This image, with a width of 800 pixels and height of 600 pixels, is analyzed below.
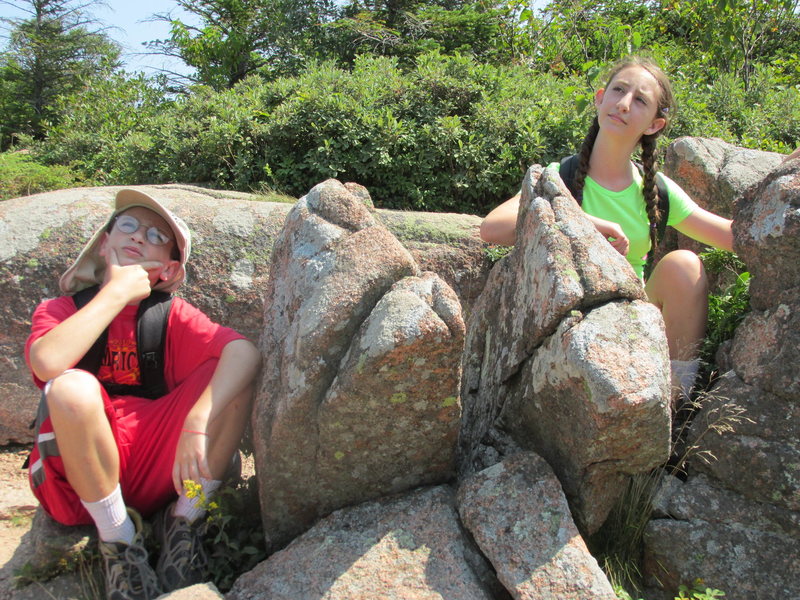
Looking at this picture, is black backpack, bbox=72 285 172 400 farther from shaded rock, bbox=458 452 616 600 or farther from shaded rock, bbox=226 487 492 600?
shaded rock, bbox=458 452 616 600

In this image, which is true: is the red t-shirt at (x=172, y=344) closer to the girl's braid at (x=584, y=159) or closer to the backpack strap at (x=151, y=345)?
the backpack strap at (x=151, y=345)

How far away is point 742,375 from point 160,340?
255 centimetres

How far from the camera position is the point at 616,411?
7.54 ft

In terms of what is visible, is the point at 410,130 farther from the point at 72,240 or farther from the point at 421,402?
the point at 421,402

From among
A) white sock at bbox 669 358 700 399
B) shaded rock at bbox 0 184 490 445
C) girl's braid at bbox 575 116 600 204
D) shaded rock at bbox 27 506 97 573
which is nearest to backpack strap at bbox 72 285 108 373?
shaded rock at bbox 27 506 97 573

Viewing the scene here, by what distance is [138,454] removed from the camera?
2.90 m

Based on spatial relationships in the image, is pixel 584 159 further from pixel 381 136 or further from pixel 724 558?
pixel 381 136

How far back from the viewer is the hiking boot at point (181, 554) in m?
2.65

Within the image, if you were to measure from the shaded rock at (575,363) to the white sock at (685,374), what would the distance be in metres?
0.62

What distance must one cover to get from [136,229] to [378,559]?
183 centimetres

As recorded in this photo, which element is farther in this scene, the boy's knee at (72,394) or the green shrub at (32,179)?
the green shrub at (32,179)

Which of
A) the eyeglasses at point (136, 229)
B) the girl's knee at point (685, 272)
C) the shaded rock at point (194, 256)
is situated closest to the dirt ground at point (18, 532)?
the shaded rock at point (194, 256)

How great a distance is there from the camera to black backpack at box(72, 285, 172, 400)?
2979mm

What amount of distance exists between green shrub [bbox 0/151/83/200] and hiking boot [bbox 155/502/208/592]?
6.67 metres
